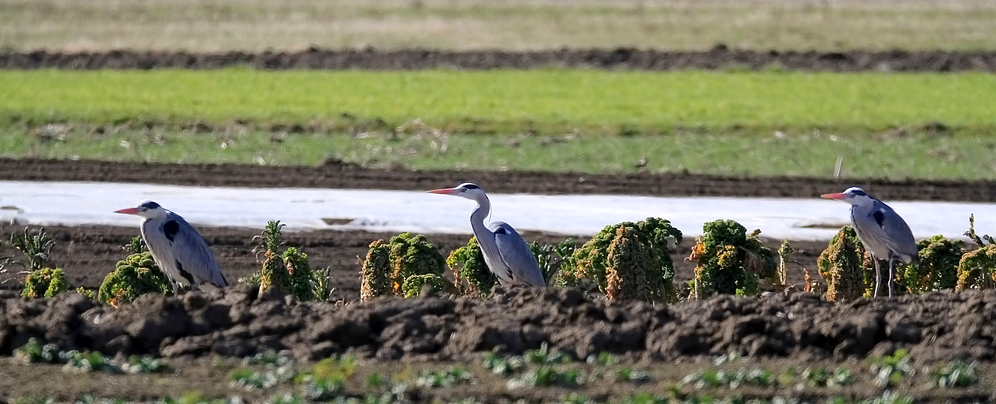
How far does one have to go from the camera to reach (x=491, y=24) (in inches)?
1598

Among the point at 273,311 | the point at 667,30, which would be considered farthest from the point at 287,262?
the point at 667,30

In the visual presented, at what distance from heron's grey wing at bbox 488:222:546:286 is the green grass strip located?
11.3m

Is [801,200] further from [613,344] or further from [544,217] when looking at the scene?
[613,344]

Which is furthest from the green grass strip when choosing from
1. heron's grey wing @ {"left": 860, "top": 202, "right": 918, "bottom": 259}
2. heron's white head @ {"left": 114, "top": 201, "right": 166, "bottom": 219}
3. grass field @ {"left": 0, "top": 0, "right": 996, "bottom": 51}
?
heron's white head @ {"left": 114, "top": 201, "right": 166, "bottom": 219}

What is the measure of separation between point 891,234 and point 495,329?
4236 millimetres

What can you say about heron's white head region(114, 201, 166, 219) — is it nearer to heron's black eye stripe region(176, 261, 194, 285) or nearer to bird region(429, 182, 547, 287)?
heron's black eye stripe region(176, 261, 194, 285)

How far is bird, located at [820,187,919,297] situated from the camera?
11859 mm

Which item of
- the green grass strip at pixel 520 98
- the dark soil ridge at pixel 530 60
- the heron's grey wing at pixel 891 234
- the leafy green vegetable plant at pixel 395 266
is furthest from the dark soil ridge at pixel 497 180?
the dark soil ridge at pixel 530 60

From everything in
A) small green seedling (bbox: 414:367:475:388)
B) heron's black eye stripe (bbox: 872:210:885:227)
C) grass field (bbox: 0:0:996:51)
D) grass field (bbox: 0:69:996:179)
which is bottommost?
small green seedling (bbox: 414:367:475:388)

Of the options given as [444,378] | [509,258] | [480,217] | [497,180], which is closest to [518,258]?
[509,258]

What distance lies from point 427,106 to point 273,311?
54.4ft

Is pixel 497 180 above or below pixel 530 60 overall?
below

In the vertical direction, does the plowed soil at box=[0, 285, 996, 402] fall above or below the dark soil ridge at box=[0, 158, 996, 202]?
below

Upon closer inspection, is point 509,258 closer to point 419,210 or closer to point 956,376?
point 956,376
